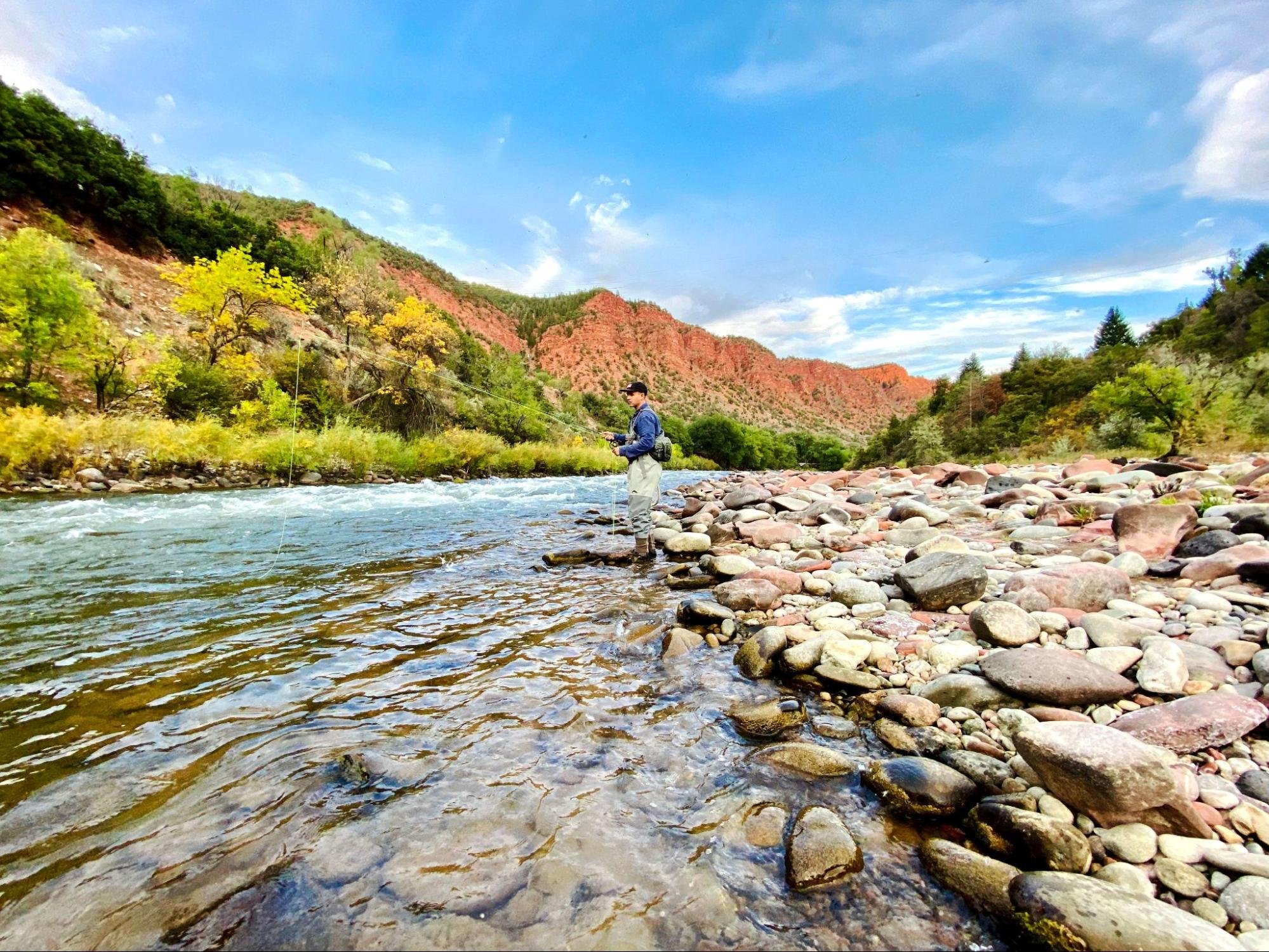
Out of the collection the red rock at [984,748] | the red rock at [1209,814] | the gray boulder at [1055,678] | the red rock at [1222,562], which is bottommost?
the red rock at [984,748]

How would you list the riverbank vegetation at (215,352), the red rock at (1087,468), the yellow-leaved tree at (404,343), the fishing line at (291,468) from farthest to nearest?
the yellow-leaved tree at (404,343) → the riverbank vegetation at (215,352) → the red rock at (1087,468) → the fishing line at (291,468)

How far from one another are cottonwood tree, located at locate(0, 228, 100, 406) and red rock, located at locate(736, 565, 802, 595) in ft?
61.3

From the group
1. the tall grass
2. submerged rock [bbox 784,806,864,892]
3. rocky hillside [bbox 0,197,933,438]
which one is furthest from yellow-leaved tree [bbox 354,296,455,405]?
rocky hillside [bbox 0,197,933,438]

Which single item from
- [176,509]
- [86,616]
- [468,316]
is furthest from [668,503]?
[468,316]

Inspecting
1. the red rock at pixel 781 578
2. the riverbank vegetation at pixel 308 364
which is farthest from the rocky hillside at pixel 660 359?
the red rock at pixel 781 578

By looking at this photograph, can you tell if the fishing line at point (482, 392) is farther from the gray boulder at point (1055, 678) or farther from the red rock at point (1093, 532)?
the gray boulder at point (1055, 678)

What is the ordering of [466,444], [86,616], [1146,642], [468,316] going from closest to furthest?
[1146,642] < [86,616] < [466,444] < [468,316]

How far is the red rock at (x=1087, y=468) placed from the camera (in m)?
10.1

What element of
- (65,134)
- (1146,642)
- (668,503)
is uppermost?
(65,134)

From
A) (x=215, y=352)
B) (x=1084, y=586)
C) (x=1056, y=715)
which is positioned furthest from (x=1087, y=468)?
(x=215, y=352)

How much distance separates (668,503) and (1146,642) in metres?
13.3

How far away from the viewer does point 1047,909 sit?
1.64m

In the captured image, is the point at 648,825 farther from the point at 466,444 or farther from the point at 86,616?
the point at 466,444

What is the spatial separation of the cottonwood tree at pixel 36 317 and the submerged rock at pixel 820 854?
778 inches
